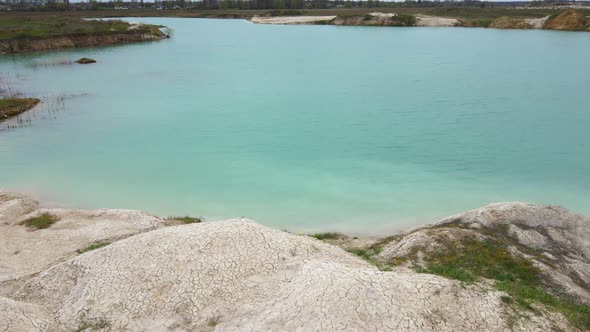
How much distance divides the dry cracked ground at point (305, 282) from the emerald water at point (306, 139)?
548 cm

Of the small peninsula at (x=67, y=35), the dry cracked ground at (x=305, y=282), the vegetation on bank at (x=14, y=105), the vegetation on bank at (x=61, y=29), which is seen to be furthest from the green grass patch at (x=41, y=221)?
the vegetation on bank at (x=61, y=29)

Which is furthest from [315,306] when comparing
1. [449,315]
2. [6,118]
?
[6,118]

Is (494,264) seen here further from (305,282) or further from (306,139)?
(306,139)

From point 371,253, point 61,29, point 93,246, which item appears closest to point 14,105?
point 93,246

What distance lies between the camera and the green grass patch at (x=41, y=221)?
53.3 feet

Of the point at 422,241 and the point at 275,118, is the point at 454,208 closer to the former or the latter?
the point at 422,241

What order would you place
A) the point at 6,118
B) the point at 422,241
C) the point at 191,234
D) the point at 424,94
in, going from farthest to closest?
1. the point at 424,94
2. the point at 6,118
3. the point at 422,241
4. the point at 191,234

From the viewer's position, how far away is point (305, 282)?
9.21 meters

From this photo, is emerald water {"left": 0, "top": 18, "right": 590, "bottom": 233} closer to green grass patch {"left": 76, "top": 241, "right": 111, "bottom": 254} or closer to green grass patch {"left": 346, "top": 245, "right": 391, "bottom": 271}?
green grass patch {"left": 346, "top": 245, "right": 391, "bottom": 271}

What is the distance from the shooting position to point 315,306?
848 centimetres

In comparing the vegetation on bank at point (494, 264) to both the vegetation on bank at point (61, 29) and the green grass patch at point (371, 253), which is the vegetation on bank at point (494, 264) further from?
the vegetation on bank at point (61, 29)

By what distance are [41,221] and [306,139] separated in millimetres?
16952

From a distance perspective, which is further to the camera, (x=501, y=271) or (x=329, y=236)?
(x=329, y=236)

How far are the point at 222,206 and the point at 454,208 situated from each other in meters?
10.7
